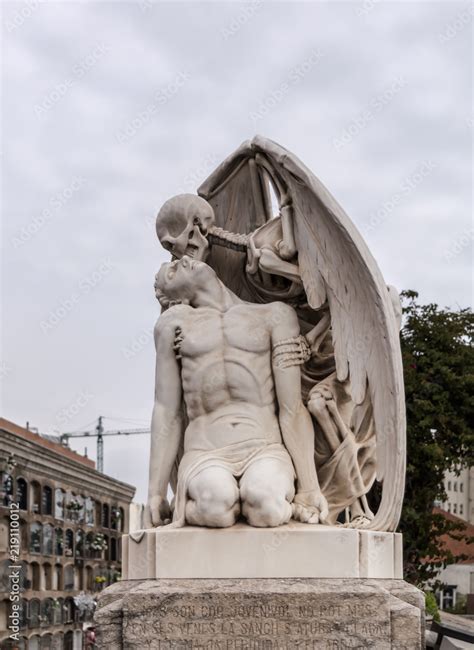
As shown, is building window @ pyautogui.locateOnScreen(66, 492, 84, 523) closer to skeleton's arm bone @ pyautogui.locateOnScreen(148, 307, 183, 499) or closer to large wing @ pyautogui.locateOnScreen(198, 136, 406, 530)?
skeleton's arm bone @ pyautogui.locateOnScreen(148, 307, 183, 499)

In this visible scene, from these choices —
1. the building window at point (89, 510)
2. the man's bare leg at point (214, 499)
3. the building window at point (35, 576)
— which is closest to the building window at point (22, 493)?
the building window at point (35, 576)

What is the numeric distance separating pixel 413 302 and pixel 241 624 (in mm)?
19064

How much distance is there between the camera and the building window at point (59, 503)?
184ft

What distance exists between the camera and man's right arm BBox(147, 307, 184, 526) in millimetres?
7793

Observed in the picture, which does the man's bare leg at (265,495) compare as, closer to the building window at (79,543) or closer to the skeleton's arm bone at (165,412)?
the skeleton's arm bone at (165,412)

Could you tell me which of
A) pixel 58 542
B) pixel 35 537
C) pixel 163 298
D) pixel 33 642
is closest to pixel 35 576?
pixel 35 537

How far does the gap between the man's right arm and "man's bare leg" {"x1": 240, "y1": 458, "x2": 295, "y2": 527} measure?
801mm

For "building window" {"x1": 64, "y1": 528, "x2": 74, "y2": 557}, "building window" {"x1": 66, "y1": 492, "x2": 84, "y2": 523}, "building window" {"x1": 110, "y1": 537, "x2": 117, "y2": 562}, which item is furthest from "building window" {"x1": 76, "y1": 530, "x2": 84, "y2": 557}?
"building window" {"x1": 110, "y1": 537, "x2": 117, "y2": 562}

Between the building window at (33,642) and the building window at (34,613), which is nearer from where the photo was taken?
the building window at (33,642)

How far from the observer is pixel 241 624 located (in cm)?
686

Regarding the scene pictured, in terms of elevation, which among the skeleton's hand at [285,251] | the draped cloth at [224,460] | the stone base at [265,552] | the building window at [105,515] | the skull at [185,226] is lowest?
the building window at [105,515]

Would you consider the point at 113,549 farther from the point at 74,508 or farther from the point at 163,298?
the point at 163,298

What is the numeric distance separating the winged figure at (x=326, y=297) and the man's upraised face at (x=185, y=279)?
166 millimetres

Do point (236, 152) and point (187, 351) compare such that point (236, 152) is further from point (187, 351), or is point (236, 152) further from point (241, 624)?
point (241, 624)
